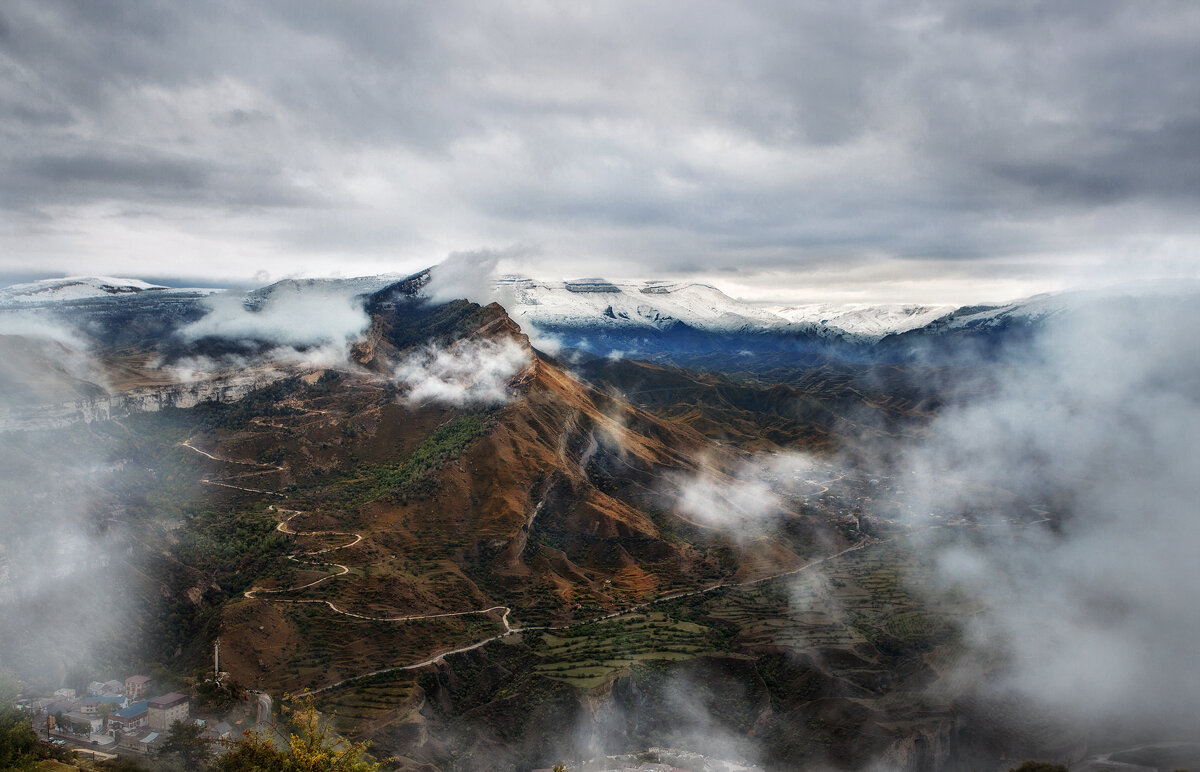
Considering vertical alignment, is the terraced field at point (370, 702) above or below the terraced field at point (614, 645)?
above

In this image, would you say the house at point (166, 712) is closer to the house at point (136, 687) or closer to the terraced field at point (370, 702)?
the house at point (136, 687)

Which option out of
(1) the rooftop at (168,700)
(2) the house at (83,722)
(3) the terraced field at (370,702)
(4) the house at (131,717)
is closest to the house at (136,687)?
(4) the house at (131,717)

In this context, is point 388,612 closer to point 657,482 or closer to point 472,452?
point 472,452

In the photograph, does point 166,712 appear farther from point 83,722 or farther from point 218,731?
point 83,722

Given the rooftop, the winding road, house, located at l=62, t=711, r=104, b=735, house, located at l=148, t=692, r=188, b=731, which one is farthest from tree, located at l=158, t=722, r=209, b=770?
the winding road

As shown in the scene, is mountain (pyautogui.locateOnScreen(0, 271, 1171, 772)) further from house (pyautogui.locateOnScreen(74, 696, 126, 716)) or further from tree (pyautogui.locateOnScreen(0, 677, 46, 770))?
tree (pyautogui.locateOnScreen(0, 677, 46, 770))
